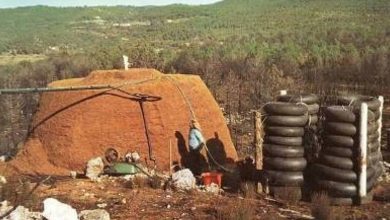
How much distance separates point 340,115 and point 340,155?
30.8 inches

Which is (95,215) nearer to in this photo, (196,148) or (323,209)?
(323,209)

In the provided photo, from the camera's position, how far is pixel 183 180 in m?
12.2

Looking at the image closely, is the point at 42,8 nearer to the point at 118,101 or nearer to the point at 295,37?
the point at 295,37

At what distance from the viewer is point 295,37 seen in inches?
2825

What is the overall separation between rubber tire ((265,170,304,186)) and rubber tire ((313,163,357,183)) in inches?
18.2

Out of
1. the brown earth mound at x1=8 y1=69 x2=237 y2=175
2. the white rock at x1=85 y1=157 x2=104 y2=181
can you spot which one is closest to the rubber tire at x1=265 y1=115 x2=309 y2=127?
the brown earth mound at x1=8 y1=69 x2=237 y2=175

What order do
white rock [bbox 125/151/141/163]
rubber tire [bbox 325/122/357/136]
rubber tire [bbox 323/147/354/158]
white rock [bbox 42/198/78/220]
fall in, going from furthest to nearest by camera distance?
white rock [bbox 125/151/141/163] → rubber tire [bbox 323/147/354/158] → rubber tire [bbox 325/122/357/136] → white rock [bbox 42/198/78/220]

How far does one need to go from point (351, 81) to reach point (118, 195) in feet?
103

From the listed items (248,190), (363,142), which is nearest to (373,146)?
(363,142)

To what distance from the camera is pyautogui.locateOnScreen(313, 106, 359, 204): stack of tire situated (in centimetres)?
1141

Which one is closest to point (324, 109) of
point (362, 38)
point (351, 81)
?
point (351, 81)

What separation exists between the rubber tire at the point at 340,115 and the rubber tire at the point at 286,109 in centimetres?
56

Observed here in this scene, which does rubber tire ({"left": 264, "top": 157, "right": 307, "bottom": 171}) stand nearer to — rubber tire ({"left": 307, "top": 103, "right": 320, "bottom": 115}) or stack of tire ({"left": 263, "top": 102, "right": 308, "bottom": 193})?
stack of tire ({"left": 263, "top": 102, "right": 308, "bottom": 193})

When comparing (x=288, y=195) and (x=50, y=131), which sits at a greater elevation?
(x=50, y=131)
